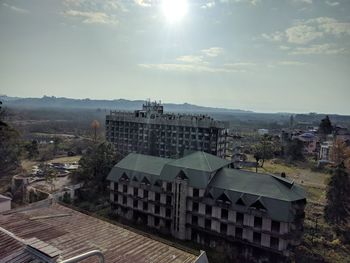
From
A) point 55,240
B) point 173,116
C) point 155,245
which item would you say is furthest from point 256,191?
point 173,116

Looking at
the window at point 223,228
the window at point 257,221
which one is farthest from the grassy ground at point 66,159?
the window at point 257,221

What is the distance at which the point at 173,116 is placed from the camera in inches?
3423

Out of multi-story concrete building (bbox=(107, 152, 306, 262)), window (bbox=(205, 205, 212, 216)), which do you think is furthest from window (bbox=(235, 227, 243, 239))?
window (bbox=(205, 205, 212, 216))

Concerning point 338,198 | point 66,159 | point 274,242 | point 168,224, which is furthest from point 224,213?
point 66,159

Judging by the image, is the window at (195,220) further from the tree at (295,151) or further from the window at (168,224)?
the tree at (295,151)

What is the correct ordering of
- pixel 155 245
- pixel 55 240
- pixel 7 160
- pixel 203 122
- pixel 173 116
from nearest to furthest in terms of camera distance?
1. pixel 55 240
2. pixel 155 245
3. pixel 7 160
4. pixel 203 122
5. pixel 173 116

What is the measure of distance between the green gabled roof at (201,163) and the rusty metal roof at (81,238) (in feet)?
49.9

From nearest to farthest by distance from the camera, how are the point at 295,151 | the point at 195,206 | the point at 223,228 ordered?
the point at 223,228
the point at 195,206
the point at 295,151

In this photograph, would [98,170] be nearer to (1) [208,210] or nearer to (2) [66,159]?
(1) [208,210]

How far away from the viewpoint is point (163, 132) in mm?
86625

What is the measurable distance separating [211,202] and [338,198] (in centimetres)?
2369

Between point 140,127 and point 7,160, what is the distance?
35.8 metres

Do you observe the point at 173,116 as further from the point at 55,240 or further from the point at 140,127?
the point at 55,240

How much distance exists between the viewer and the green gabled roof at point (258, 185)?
3684 centimetres
